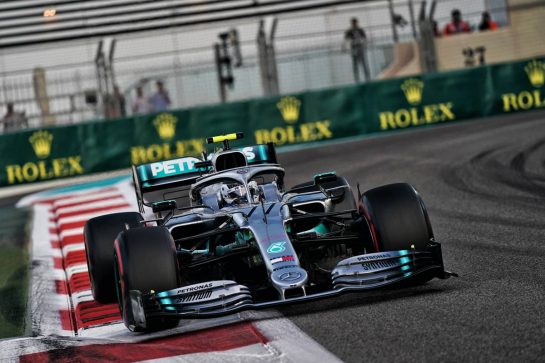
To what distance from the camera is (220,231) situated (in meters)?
7.90

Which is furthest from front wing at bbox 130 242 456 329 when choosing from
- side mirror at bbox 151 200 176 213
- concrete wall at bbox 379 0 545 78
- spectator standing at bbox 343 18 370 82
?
concrete wall at bbox 379 0 545 78

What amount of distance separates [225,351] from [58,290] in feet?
13.7

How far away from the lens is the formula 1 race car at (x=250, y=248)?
7.14 metres

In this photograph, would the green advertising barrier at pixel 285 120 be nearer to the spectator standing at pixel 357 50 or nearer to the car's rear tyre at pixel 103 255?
the spectator standing at pixel 357 50

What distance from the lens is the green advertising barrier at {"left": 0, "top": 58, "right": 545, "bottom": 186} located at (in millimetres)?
21188

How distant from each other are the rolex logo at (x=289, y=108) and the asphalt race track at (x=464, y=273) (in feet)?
12.6

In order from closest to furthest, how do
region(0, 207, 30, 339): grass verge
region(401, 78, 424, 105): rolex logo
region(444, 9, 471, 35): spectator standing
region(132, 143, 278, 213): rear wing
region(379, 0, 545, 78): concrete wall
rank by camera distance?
1. region(0, 207, 30, 339): grass verge
2. region(132, 143, 278, 213): rear wing
3. region(401, 78, 424, 105): rolex logo
4. region(379, 0, 545, 78): concrete wall
5. region(444, 9, 471, 35): spectator standing

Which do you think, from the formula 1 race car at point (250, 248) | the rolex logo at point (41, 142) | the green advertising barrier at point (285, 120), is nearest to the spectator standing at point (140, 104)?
the green advertising barrier at point (285, 120)

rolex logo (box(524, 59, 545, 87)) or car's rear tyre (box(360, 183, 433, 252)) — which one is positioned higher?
rolex logo (box(524, 59, 545, 87))

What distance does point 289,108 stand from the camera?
22016mm

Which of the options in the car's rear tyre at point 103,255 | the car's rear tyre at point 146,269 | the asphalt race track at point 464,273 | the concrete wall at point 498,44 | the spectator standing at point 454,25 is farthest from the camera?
the spectator standing at point 454,25

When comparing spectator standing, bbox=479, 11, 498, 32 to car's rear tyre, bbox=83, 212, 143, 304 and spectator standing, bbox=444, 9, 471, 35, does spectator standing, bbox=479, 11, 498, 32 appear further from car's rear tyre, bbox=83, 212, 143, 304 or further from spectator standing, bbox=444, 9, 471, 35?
car's rear tyre, bbox=83, 212, 143, 304

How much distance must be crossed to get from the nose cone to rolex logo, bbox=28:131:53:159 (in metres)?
14.7

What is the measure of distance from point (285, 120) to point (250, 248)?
1444cm
